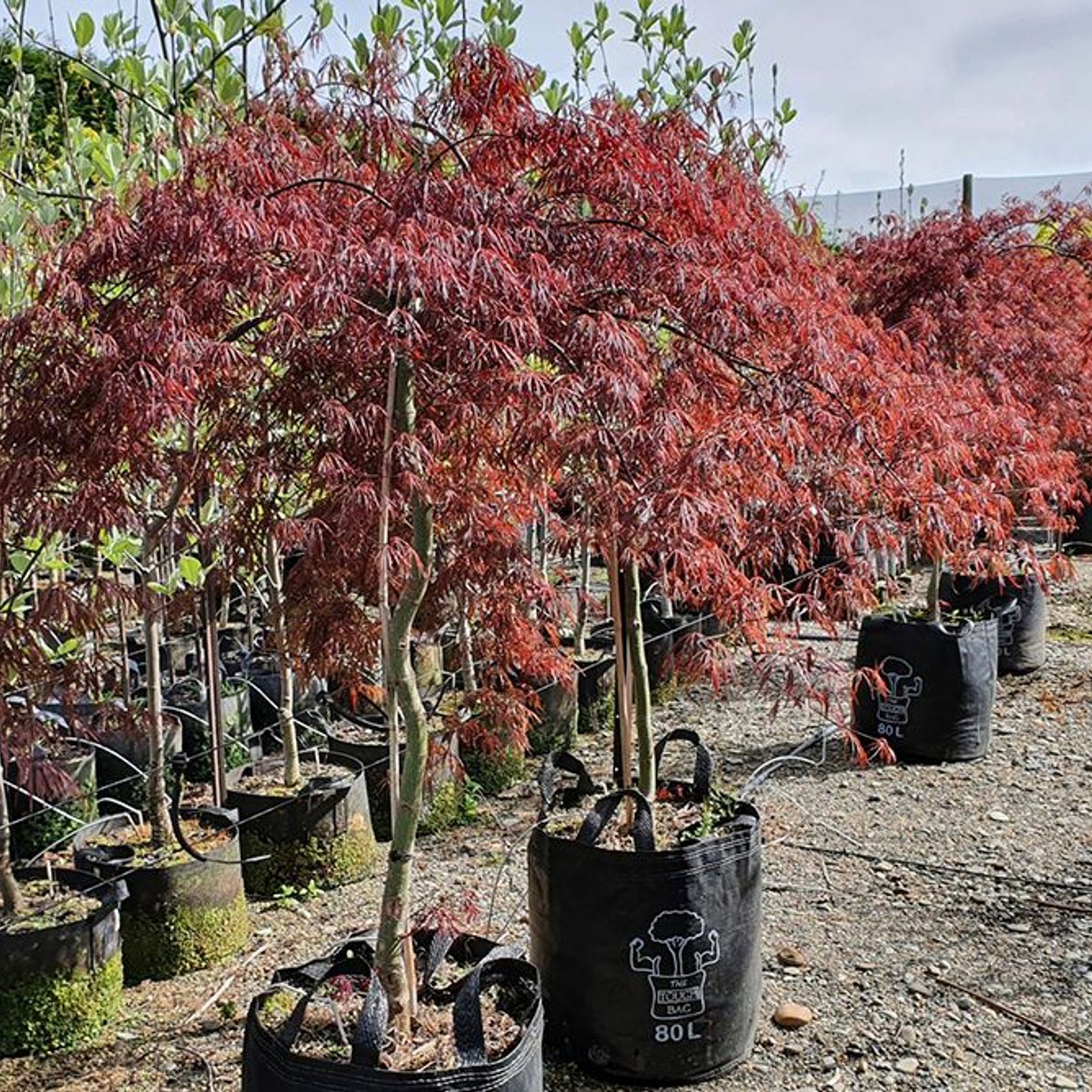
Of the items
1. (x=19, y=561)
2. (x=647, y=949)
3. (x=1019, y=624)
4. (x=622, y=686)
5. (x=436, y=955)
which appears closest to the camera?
(x=436, y=955)

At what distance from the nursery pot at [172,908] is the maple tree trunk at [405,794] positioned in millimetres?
1057

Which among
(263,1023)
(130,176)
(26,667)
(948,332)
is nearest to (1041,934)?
(263,1023)

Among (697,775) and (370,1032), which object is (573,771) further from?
(370,1032)

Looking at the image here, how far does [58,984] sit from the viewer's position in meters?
2.86

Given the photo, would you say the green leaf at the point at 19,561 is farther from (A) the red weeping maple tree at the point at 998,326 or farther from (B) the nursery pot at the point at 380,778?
(A) the red weeping maple tree at the point at 998,326

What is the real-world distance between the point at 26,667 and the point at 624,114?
68.3 inches

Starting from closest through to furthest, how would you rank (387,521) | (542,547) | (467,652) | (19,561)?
(387,521) → (19,561) → (467,652) → (542,547)

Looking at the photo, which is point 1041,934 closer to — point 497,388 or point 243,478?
point 497,388

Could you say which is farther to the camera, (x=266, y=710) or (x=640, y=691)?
(x=266, y=710)

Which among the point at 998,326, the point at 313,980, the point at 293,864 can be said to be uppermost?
the point at 998,326

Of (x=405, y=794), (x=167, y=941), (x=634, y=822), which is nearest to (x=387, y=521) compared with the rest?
(x=405, y=794)

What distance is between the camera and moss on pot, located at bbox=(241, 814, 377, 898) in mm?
3754

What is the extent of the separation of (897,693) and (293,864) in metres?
2.63

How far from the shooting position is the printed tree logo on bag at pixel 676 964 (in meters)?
2.64
